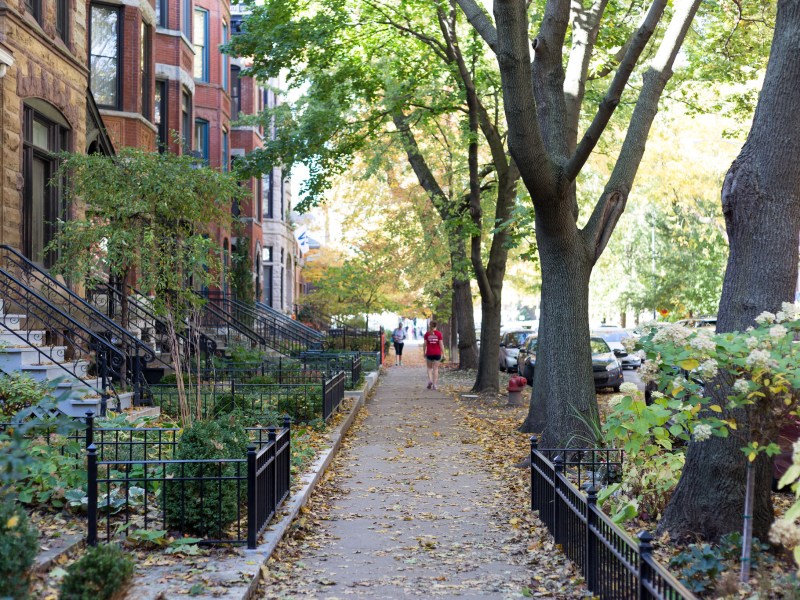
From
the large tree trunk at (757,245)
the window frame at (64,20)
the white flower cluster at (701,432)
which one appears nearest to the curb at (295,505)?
the white flower cluster at (701,432)

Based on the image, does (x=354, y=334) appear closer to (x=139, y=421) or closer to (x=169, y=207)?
(x=169, y=207)

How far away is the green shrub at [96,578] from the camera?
16.8 ft

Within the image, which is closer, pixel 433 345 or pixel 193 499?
pixel 193 499

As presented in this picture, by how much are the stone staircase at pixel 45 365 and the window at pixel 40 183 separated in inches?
90.1

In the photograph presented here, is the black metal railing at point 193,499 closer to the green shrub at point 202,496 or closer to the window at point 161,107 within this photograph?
the green shrub at point 202,496

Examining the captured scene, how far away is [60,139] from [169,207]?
3.17 meters

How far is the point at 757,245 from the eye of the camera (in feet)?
24.9

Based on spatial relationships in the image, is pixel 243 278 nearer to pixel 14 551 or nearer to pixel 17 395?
pixel 17 395

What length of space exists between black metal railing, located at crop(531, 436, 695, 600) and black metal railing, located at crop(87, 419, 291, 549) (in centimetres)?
240

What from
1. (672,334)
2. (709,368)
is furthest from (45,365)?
(709,368)

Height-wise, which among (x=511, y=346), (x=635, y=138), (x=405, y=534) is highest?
(x=635, y=138)

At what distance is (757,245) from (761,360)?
7.22 ft

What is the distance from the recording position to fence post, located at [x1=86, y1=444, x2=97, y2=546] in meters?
7.05

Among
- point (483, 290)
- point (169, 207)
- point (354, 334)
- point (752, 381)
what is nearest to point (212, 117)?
point (354, 334)
